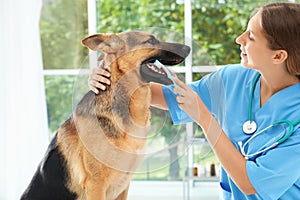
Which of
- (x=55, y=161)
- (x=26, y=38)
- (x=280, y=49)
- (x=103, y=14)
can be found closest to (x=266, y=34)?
(x=280, y=49)

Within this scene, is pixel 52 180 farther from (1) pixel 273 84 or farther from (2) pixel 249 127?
(1) pixel 273 84

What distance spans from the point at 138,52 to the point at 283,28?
49 cm

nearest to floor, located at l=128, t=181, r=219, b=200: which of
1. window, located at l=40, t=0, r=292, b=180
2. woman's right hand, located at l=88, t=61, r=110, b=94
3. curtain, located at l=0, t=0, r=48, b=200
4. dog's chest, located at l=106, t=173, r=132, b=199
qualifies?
window, located at l=40, t=0, r=292, b=180

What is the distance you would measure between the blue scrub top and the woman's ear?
106mm

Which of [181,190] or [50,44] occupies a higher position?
[50,44]

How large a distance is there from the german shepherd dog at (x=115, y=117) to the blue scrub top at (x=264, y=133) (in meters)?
0.14

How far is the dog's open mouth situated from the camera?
1080 mm

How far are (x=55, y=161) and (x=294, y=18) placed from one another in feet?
2.43

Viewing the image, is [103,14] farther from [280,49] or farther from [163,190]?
[280,49]

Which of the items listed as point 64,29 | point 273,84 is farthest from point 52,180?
point 64,29

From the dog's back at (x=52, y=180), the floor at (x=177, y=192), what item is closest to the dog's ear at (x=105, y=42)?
the dog's back at (x=52, y=180)

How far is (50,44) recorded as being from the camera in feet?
12.6

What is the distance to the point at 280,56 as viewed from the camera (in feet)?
4.57

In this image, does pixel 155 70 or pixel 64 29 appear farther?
pixel 64 29
